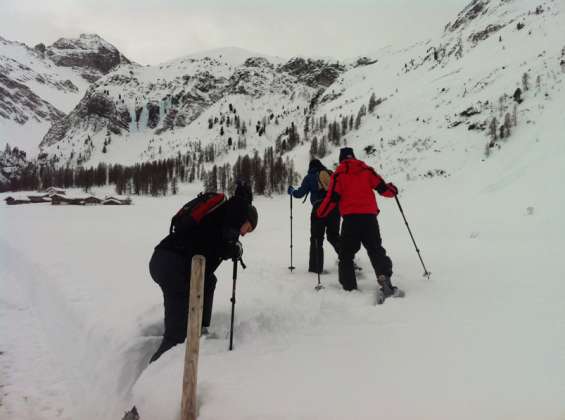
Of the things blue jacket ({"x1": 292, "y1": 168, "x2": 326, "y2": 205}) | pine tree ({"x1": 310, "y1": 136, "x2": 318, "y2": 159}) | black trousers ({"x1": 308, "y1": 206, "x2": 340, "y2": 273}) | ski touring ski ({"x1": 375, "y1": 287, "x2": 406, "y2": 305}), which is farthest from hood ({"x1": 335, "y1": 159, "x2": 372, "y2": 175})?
pine tree ({"x1": 310, "y1": 136, "x2": 318, "y2": 159})

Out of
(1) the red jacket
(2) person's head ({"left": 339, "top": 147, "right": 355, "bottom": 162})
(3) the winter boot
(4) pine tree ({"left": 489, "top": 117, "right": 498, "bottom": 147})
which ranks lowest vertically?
(3) the winter boot

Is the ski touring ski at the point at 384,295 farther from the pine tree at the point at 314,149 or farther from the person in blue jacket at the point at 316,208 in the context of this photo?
the pine tree at the point at 314,149

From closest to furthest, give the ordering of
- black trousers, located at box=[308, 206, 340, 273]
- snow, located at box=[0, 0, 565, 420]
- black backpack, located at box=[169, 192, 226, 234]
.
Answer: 1. snow, located at box=[0, 0, 565, 420]
2. black backpack, located at box=[169, 192, 226, 234]
3. black trousers, located at box=[308, 206, 340, 273]

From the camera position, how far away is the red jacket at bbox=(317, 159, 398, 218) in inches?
240

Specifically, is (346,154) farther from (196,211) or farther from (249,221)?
(196,211)

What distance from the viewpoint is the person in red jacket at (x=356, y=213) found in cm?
603

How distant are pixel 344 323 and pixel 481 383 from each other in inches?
74.2

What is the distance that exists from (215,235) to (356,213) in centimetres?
256

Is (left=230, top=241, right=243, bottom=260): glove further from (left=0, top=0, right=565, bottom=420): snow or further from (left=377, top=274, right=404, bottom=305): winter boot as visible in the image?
(left=377, top=274, right=404, bottom=305): winter boot

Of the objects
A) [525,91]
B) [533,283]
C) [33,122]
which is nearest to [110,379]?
[533,283]

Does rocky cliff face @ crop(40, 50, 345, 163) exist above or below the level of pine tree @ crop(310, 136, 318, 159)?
above

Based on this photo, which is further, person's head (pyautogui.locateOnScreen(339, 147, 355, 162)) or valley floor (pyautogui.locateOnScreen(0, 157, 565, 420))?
person's head (pyautogui.locateOnScreen(339, 147, 355, 162))

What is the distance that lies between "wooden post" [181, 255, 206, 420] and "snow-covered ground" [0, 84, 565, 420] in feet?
0.62

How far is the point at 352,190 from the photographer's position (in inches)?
242
